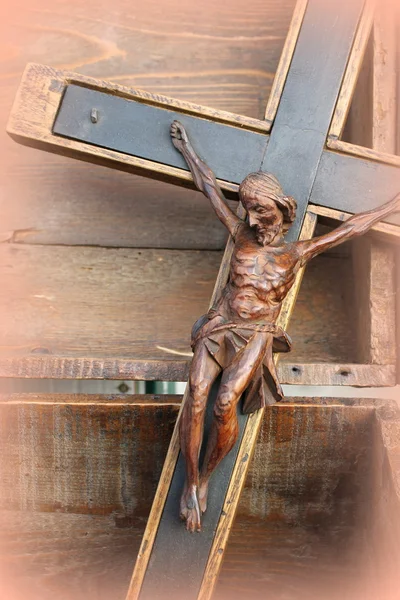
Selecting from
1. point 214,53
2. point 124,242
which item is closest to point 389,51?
point 214,53

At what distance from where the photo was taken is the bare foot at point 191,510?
1.60 metres

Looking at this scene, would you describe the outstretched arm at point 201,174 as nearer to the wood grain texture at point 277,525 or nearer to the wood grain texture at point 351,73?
the wood grain texture at point 351,73

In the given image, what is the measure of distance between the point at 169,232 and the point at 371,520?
88 centimetres

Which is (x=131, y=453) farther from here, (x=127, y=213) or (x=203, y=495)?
(x=127, y=213)

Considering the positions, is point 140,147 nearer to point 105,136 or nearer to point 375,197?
point 105,136

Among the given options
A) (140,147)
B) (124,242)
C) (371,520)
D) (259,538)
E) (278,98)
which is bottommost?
(259,538)

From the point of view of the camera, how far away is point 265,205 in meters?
1.61

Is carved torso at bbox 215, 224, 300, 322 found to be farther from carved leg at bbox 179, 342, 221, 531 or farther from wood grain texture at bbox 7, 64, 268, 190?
wood grain texture at bbox 7, 64, 268, 190

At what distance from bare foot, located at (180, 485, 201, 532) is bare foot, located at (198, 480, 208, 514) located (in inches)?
0.8

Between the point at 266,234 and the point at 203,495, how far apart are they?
1.74 feet

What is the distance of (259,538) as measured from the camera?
1.97m

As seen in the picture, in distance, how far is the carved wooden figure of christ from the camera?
1594 mm

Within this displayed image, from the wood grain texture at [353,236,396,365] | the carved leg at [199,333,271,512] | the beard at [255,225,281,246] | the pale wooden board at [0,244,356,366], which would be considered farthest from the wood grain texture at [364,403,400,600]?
the beard at [255,225,281,246]

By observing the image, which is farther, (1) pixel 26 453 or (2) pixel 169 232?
(2) pixel 169 232
